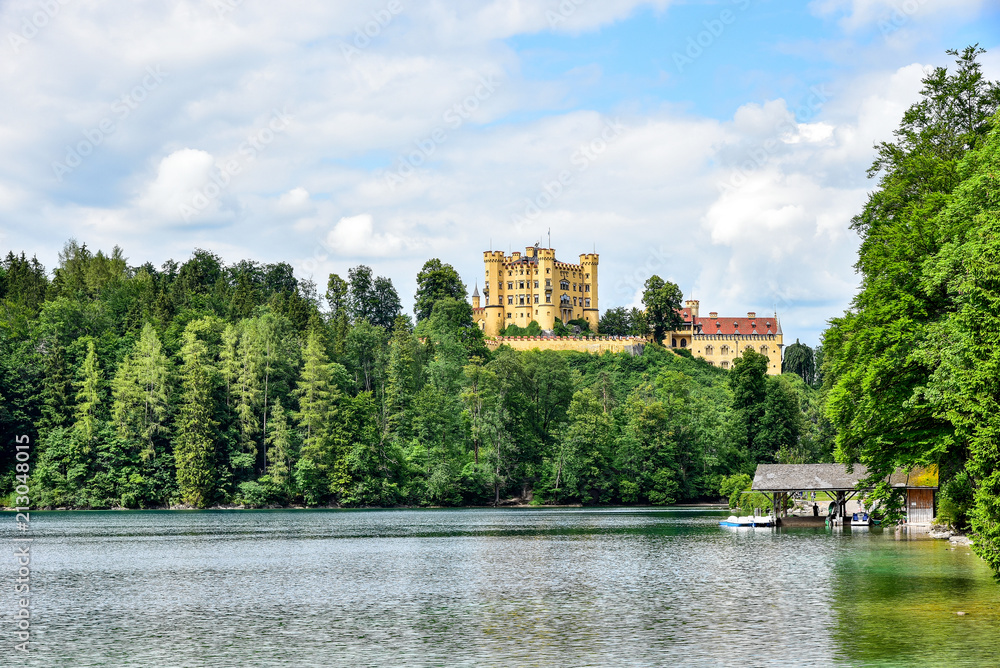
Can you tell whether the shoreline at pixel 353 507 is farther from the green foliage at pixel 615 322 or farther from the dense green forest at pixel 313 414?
the green foliage at pixel 615 322

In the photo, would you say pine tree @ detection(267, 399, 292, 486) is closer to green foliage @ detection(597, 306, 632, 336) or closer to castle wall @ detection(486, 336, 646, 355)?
castle wall @ detection(486, 336, 646, 355)

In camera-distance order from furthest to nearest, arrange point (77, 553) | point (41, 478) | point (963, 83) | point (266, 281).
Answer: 1. point (266, 281)
2. point (41, 478)
3. point (77, 553)
4. point (963, 83)

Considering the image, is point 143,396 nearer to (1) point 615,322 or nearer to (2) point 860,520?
(2) point 860,520

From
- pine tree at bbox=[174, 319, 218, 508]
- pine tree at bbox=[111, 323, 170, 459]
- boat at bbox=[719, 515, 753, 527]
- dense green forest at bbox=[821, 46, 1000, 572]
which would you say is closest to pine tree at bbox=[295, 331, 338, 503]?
pine tree at bbox=[174, 319, 218, 508]

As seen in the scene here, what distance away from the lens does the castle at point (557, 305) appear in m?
170

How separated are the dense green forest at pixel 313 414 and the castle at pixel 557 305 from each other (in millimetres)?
40035

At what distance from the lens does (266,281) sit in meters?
162

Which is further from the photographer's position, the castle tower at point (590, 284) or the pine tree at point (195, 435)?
the castle tower at point (590, 284)

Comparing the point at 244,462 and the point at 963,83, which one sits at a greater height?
the point at 963,83

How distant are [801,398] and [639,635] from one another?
102m

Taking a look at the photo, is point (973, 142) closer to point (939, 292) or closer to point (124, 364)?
point (939, 292)

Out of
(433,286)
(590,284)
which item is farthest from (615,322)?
(433,286)

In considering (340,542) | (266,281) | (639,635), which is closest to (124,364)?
(340,542)

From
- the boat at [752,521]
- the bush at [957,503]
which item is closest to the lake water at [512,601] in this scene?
the bush at [957,503]
